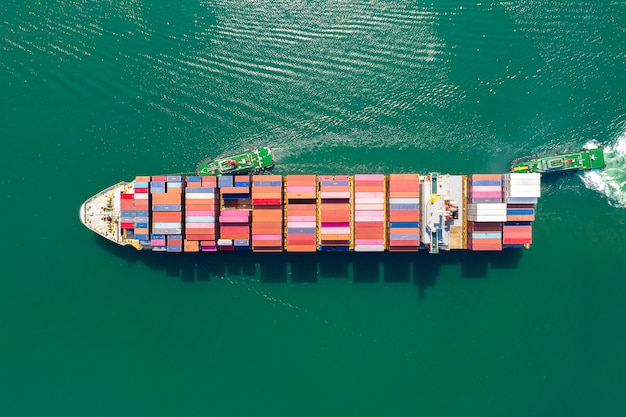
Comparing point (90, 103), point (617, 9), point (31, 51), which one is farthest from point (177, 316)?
point (617, 9)

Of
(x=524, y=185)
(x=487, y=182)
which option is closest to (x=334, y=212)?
(x=487, y=182)

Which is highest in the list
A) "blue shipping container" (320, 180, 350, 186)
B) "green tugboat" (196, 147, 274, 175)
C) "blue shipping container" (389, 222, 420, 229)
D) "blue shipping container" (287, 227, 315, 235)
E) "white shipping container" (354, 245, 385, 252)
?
"green tugboat" (196, 147, 274, 175)

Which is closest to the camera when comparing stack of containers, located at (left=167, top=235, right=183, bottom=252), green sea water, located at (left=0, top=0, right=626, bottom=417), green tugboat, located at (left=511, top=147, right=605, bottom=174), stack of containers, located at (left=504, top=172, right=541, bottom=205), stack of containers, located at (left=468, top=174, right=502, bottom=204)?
stack of containers, located at (left=504, top=172, right=541, bottom=205)

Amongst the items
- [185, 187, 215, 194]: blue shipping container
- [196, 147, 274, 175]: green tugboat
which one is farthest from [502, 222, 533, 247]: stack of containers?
[185, 187, 215, 194]: blue shipping container

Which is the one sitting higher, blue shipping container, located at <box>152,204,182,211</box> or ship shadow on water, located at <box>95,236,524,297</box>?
blue shipping container, located at <box>152,204,182,211</box>

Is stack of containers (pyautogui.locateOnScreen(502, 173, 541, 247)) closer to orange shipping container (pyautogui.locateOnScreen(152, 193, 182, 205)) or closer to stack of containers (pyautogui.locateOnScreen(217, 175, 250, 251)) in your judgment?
stack of containers (pyautogui.locateOnScreen(217, 175, 250, 251))

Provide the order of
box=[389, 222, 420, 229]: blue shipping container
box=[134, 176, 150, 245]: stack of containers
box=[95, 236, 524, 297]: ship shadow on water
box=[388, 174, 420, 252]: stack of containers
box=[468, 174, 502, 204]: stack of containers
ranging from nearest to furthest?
box=[468, 174, 502, 204]: stack of containers → box=[388, 174, 420, 252]: stack of containers → box=[389, 222, 420, 229]: blue shipping container → box=[134, 176, 150, 245]: stack of containers → box=[95, 236, 524, 297]: ship shadow on water

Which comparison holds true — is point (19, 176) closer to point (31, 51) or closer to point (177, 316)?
point (31, 51)
